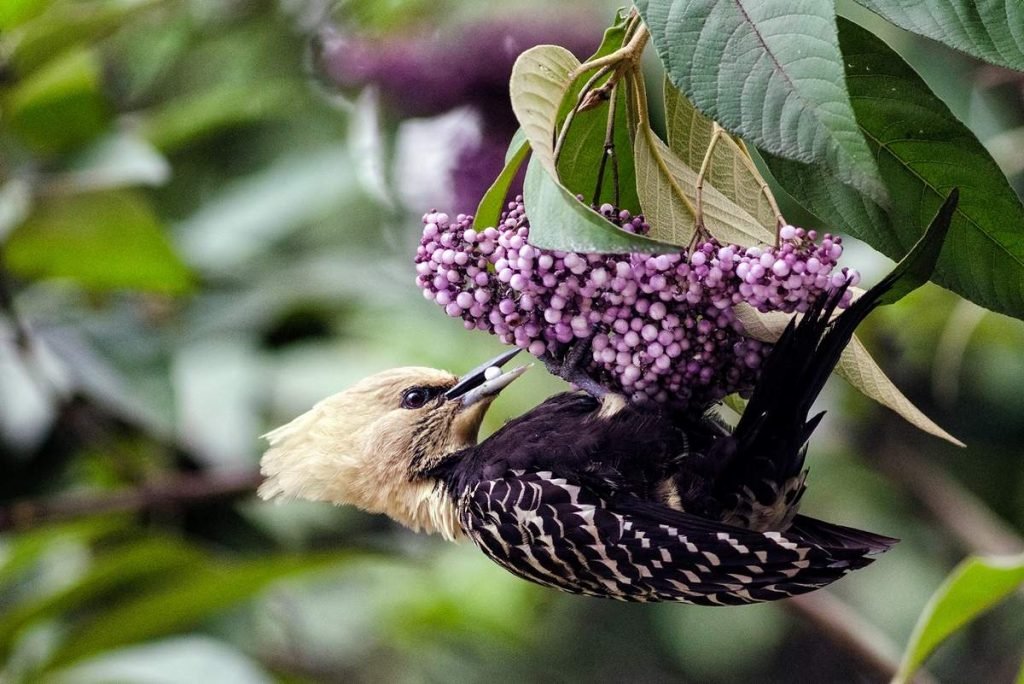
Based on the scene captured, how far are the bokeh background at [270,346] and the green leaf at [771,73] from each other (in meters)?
1.31

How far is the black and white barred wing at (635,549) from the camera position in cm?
150

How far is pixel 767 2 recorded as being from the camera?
116 centimetres

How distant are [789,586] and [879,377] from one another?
0.33 meters

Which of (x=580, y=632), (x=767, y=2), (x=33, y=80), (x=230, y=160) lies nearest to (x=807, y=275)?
(x=767, y=2)

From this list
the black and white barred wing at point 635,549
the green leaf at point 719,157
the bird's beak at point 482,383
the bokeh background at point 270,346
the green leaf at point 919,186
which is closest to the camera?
the green leaf at point 919,186

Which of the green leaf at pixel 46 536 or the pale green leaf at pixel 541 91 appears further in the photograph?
the green leaf at pixel 46 536

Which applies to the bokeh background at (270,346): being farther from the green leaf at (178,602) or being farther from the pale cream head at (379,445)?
the pale cream head at (379,445)

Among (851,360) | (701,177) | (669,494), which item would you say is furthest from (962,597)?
(701,177)

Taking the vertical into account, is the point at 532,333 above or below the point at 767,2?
below

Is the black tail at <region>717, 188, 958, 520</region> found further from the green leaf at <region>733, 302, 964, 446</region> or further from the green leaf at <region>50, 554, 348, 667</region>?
the green leaf at <region>50, 554, 348, 667</region>

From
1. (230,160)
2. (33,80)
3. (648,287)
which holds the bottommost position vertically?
(230,160)

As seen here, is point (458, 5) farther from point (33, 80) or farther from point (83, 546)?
point (83, 546)

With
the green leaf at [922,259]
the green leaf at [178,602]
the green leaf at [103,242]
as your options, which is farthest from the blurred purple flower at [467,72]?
the green leaf at [922,259]

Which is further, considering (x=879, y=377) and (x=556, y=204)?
(x=879, y=377)
